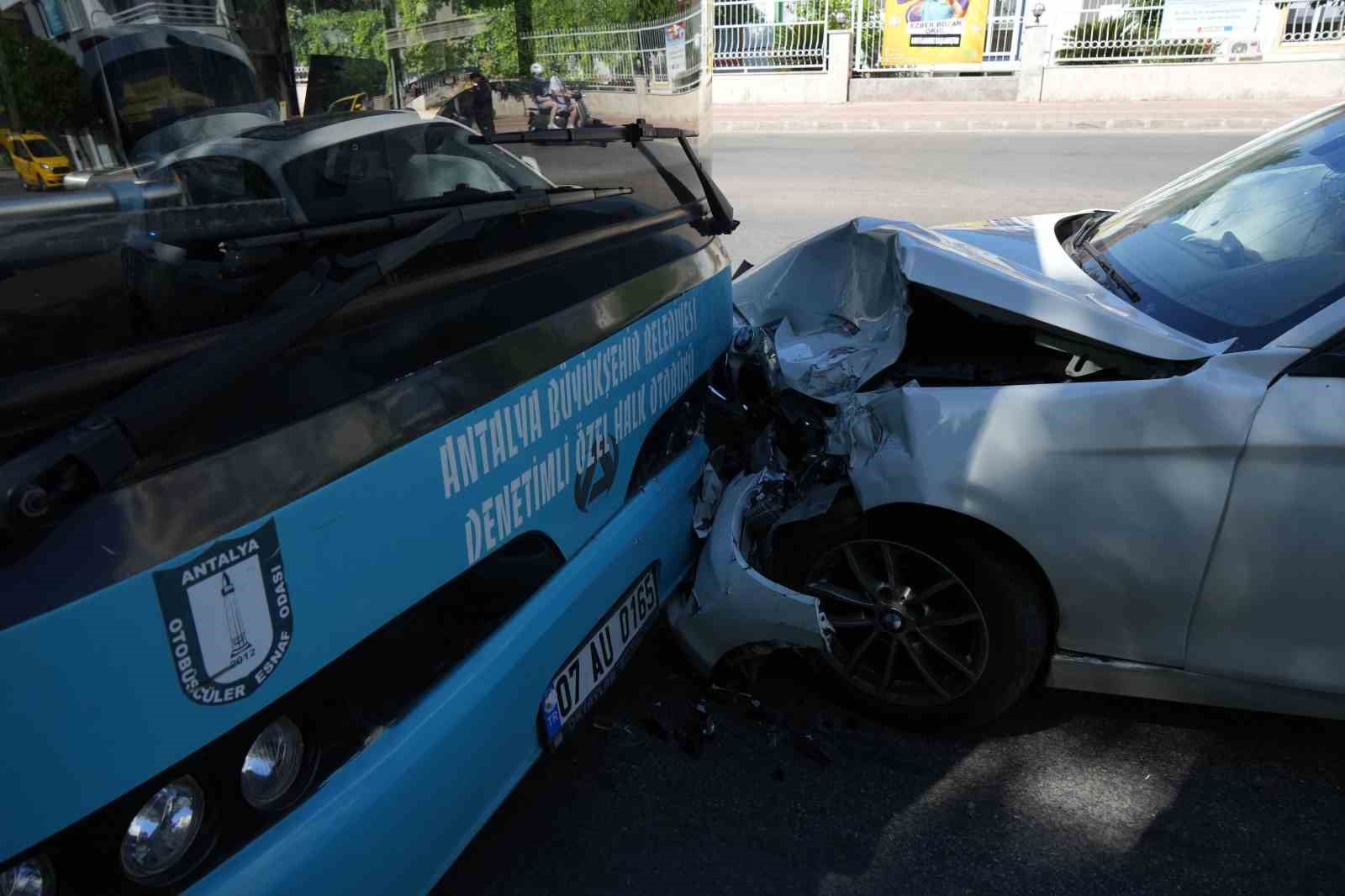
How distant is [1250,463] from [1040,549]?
491 millimetres

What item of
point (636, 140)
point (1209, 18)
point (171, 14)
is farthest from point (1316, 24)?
point (171, 14)

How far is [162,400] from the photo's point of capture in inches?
50.9

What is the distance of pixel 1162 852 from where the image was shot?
2.34 m

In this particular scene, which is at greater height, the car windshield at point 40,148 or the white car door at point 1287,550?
the car windshield at point 40,148

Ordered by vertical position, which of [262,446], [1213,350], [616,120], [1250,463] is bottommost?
[1250,463]

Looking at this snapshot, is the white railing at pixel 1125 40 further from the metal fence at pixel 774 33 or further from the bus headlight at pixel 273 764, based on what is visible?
the bus headlight at pixel 273 764

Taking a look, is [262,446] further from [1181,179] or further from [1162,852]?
[1181,179]

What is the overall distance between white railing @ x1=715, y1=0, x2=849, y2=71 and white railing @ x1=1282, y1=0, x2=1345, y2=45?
8.53 meters

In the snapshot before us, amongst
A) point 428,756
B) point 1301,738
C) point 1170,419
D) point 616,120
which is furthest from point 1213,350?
point 428,756

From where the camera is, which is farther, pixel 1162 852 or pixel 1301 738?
pixel 1301 738

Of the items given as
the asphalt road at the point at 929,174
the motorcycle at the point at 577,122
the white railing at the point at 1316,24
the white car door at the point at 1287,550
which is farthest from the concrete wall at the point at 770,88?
the white car door at the point at 1287,550

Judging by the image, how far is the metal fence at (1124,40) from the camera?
759 inches

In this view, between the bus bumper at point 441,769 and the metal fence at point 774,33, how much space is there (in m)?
20.1

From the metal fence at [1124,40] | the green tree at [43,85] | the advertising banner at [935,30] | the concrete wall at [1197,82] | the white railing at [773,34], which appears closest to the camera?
the green tree at [43,85]
